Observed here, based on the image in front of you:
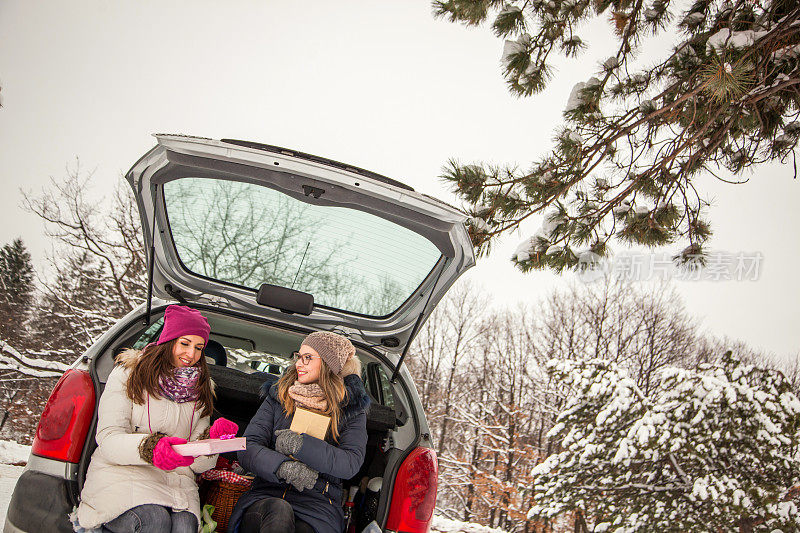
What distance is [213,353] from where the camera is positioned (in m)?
3.05

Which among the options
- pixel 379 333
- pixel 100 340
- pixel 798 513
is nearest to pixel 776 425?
pixel 798 513

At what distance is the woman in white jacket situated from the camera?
170cm

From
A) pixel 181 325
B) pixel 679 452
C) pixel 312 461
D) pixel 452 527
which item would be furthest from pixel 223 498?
pixel 679 452

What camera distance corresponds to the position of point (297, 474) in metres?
1.89

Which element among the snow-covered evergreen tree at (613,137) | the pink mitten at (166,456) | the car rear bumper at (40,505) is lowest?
the car rear bumper at (40,505)

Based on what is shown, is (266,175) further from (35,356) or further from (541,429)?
(541,429)

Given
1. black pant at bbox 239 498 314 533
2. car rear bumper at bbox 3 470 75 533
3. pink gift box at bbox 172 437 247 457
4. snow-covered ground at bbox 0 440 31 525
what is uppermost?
pink gift box at bbox 172 437 247 457

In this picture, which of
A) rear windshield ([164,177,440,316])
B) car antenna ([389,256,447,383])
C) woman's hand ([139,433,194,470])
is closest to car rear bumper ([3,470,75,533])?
woman's hand ([139,433,194,470])

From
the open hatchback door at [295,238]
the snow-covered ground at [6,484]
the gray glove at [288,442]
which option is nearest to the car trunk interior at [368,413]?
the open hatchback door at [295,238]

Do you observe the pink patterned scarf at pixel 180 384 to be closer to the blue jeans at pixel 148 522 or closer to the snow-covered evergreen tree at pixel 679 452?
the blue jeans at pixel 148 522

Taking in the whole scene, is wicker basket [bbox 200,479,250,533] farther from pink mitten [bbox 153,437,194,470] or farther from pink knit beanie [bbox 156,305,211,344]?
pink knit beanie [bbox 156,305,211,344]

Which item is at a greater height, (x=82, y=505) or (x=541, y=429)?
(x=541, y=429)

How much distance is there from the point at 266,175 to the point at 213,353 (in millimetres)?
1488

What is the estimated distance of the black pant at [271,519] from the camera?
69.7 inches
